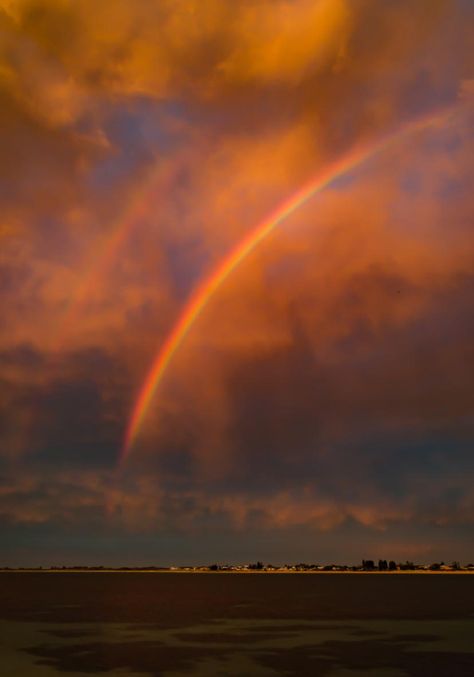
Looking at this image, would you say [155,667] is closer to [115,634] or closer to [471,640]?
[115,634]

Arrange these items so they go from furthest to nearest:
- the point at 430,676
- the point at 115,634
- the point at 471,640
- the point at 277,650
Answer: the point at 115,634 → the point at 471,640 → the point at 277,650 → the point at 430,676

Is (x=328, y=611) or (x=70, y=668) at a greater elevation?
(x=328, y=611)

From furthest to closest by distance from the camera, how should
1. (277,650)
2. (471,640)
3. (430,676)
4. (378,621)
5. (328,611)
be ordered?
(328,611) → (378,621) → (471,640) → (277,650) → (430,676)

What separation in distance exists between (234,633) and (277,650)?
13.0 meters

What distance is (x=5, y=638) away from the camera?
6325 cm

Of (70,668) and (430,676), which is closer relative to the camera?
(430,676)

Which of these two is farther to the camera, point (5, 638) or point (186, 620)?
point (186, 620)

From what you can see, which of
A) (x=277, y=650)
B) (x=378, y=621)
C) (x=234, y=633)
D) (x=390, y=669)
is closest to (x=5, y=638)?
(x=234, y=633)

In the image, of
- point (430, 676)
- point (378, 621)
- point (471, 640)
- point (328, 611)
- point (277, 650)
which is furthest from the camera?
point (328, 611)

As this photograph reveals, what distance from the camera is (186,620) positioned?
83.1 metres

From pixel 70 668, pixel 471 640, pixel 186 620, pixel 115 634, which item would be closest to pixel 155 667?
pixel 70 668

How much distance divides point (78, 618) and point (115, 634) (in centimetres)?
2174

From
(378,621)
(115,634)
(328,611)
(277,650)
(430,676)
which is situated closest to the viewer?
(430,676)

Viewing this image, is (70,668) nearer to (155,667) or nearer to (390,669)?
(155,667)
